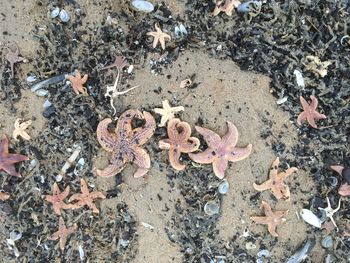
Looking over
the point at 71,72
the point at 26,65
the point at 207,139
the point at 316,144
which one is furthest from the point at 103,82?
the point at 316,144

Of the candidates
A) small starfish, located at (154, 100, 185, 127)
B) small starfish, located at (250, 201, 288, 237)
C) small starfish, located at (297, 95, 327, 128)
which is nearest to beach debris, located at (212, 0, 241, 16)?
small starfish, located at (154, 100, 185, 127)

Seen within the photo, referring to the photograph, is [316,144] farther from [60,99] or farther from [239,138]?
[60,99]

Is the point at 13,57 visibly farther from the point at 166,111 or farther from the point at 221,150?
the point at 221,150

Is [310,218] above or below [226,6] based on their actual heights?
below

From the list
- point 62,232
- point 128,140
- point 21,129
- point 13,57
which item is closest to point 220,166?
point 128,140

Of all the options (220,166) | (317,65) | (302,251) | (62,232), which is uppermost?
(317,65)

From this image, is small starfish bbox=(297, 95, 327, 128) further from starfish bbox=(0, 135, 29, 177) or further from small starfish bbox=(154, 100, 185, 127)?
starfish bbox=(0, 135, 29, 177)

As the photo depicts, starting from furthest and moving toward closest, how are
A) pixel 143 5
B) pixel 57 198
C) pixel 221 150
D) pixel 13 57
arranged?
pixel 57 198 → pixel 13 57 → pixel 143 5 → pixel 221 150
